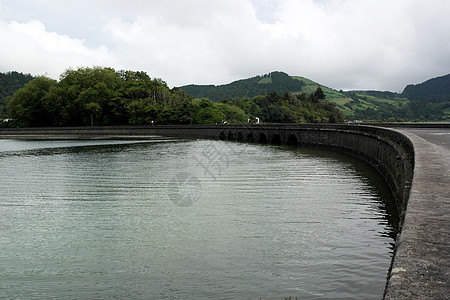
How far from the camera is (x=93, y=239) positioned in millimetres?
9695

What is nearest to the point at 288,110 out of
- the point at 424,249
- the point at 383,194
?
the point at 383,194

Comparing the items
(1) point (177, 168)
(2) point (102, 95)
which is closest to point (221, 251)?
(1) point (177, 168)

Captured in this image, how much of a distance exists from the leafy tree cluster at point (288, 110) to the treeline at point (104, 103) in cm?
2580

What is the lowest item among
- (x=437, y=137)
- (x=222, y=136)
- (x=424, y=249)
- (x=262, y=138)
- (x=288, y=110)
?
(x=222, y=136)

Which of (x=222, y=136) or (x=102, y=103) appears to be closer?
(x=222, y=136)

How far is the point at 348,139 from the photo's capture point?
3525 cm

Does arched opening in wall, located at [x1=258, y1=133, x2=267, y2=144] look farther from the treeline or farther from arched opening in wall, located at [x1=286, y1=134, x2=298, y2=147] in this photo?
the treeline

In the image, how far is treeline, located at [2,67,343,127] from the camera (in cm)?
9388

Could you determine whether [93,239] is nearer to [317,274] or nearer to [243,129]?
[317,274]

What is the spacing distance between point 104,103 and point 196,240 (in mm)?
99072

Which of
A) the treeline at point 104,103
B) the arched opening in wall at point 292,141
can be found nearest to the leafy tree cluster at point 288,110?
the treeline at point 104,103

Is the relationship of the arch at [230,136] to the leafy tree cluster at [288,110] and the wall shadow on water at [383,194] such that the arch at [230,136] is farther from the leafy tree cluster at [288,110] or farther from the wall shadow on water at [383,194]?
the leafy tree cluster at [288,110]

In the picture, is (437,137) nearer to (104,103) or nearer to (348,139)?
(348,139)

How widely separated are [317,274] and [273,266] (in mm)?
875
